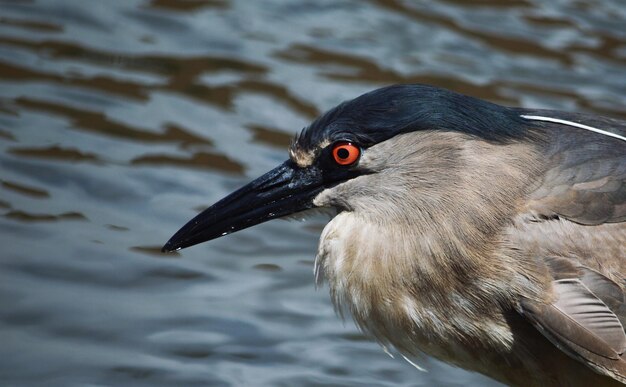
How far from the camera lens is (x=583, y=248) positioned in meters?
4.66

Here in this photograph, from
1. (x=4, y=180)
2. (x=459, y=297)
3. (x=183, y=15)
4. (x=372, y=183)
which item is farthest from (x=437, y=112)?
(x=183, y=15)

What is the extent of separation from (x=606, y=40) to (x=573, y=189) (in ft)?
14.6

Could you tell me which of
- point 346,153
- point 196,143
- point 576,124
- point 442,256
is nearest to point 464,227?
point 442,256

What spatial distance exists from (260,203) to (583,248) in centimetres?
138

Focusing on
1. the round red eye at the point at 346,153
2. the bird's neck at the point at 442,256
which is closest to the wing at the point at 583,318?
the bird's neck at the point at 442,256

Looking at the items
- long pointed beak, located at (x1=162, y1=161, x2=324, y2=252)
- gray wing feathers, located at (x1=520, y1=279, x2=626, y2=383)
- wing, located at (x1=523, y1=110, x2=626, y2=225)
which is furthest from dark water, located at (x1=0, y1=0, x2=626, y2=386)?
wing, located at (x1=523, y1=110, x2=626, y2=225)

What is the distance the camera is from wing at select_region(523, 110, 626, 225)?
4707 mm

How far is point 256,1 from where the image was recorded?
8930 mm

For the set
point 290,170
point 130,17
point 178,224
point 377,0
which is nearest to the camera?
point 290,170

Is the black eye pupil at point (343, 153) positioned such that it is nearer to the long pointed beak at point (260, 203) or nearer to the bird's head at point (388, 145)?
the bird's head at point (388, 145)

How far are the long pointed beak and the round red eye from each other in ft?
0.45

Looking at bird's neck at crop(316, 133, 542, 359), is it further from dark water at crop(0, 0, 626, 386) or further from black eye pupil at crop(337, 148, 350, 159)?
dark water at crop(0, 0, 626, 386)

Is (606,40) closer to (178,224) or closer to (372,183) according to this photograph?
(178,224)

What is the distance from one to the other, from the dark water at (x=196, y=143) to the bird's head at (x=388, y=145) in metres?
1.14
